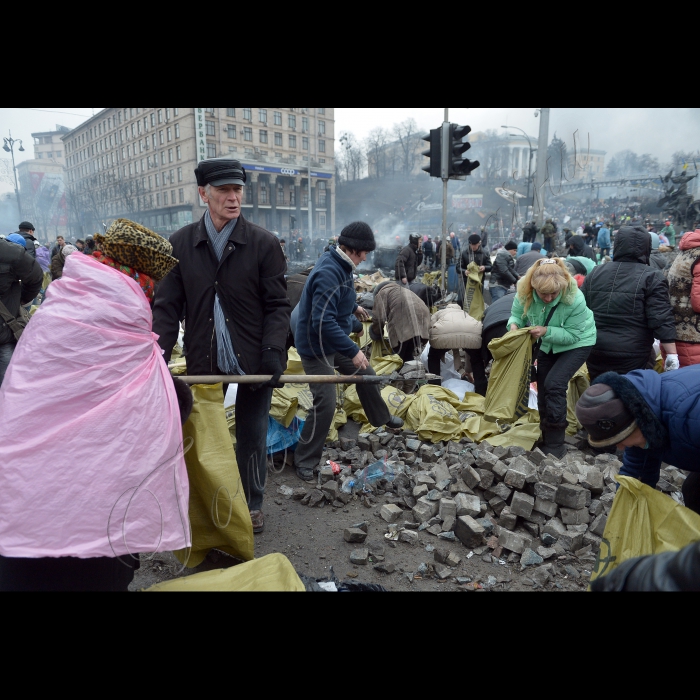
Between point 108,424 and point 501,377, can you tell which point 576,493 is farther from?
point 108,424

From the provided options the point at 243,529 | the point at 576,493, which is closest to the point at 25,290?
the point at 243,529

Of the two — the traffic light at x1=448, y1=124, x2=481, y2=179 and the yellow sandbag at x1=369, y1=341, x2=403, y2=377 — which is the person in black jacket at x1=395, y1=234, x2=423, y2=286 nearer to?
the traffic light at x1=448, y1=124, x2=481, y2=179

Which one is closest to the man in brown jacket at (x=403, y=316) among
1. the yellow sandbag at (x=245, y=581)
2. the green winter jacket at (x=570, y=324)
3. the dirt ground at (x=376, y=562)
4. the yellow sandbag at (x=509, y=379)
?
the yellow sandbag at (x=509, y=379)

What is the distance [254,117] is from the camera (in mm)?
50719

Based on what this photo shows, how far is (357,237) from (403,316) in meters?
2.00

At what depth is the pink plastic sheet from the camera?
160 cm

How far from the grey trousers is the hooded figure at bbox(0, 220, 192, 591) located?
192cm

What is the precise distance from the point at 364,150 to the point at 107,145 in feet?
84.7

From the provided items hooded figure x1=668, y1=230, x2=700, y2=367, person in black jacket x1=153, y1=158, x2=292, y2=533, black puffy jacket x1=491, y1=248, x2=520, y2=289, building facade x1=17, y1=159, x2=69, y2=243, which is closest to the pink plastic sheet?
person in black jacket x1=153, y1=158, x2=292, y2=533

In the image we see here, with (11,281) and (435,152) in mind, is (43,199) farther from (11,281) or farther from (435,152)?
(11,281)

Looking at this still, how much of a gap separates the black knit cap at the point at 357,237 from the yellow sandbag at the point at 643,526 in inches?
88.7

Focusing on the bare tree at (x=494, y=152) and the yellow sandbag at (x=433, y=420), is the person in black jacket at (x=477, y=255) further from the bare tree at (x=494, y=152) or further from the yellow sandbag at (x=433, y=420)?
the bare tree at (x=494, y=152)

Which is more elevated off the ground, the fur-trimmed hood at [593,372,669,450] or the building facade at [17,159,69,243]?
the building facade at [17,159,69,243]

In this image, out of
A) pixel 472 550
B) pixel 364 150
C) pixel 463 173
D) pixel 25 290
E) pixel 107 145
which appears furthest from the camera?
pixel 364 150
